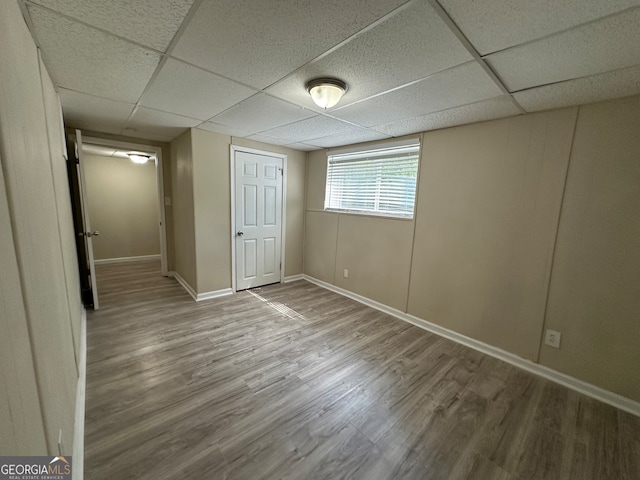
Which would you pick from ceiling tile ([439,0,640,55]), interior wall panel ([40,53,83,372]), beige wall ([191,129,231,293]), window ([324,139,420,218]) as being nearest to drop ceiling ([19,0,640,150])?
ceiling tile ([439,0,640,55])

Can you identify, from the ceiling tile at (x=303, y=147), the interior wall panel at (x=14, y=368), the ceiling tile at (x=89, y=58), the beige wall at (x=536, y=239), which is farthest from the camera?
the ceiling tile at (x=303, y=147)

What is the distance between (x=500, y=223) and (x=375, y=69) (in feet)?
5.90

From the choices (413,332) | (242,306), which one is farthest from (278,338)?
(413,332)

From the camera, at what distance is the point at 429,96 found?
1.97 m

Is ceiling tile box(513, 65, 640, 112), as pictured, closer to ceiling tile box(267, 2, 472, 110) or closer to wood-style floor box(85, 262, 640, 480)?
ceiling tile box(267, 2, 472, 110)

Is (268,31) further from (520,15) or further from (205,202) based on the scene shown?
(205,202)

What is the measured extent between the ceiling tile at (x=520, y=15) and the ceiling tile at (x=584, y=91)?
2.24 ft

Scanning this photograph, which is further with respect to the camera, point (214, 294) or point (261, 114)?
point (214, 294)

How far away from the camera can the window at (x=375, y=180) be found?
123 inches

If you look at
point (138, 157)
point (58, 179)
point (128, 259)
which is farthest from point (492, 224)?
point (128, 259)

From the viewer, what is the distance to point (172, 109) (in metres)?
2.50

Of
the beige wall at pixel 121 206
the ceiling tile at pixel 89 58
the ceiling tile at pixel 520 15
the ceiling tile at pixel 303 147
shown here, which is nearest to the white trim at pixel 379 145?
the ceiling tile at pixel 303 147

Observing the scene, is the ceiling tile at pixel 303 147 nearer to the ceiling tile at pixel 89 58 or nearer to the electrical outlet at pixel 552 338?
the ceiling tile at pixel 89 58

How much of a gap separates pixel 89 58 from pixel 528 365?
402 cm
